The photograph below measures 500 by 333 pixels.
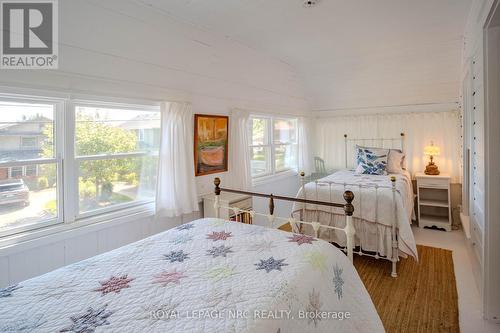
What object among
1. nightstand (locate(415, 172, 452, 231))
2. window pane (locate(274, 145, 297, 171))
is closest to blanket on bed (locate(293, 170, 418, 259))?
nightstand (locate(415, 172, 452, 231))

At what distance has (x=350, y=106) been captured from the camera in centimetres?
486

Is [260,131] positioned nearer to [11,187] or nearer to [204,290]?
[11,187]

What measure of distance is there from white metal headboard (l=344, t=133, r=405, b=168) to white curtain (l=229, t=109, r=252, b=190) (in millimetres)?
2237

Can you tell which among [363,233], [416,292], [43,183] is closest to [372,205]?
[363,233]

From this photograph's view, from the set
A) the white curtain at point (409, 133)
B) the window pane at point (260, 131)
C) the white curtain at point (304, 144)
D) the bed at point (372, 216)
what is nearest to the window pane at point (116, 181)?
the bed at point (372, 216)

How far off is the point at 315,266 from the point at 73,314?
104 centimetres

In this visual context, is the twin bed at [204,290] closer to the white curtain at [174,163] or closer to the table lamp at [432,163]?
the white curtain at [174,163]

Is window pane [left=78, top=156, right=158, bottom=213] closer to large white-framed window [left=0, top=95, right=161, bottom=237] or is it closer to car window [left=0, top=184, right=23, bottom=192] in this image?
large white-framed window [left=0, top=95, right=161, bottom=237]

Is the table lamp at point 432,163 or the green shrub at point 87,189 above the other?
the table lamp at point 432,163

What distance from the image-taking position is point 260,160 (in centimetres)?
426

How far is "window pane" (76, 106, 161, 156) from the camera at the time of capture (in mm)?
2195

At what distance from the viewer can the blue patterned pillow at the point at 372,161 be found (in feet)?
13.2

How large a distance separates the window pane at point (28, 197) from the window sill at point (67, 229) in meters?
0.10

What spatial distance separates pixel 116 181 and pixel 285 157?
2992 millimetres
